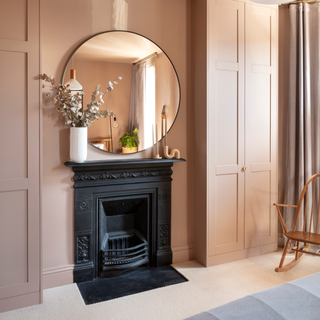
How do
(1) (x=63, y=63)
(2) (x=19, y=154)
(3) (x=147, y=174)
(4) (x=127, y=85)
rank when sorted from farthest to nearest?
(3) (x=147, y=174) < (4) (x=127, y=85) < (1) (x=63, y=63) < (2) (x=19, y=154)

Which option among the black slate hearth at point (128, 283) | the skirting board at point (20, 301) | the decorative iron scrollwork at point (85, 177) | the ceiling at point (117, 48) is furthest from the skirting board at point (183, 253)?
the ceiling at point (117, 48)

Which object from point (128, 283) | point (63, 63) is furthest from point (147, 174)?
point (63, 63)

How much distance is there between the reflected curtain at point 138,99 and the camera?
286 centimetres

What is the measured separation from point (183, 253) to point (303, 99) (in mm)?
2063

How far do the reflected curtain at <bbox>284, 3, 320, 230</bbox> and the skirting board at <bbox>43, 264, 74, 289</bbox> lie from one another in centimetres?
240

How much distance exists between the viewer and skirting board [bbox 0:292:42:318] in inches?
89.0

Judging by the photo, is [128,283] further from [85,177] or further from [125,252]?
[85,177]

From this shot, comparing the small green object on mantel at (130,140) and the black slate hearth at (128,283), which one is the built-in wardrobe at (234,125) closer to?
the black slate hearth at (128,283)

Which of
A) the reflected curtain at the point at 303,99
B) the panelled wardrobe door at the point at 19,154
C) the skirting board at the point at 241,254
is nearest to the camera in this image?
the panelled wardrobe door at the point at 19,154

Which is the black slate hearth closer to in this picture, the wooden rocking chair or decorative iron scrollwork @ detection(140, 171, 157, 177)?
decorative iron scrollwork @ detection(140, 171, 157, 177)

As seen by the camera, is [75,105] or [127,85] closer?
[75,105]

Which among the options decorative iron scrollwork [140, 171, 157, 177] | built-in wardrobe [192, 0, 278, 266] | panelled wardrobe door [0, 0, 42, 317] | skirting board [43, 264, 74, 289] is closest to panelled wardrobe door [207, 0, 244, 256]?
built-in wardrobe [192, 0, 278, 266]

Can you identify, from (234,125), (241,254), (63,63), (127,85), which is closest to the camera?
(63,63)

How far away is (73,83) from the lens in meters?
2.57
